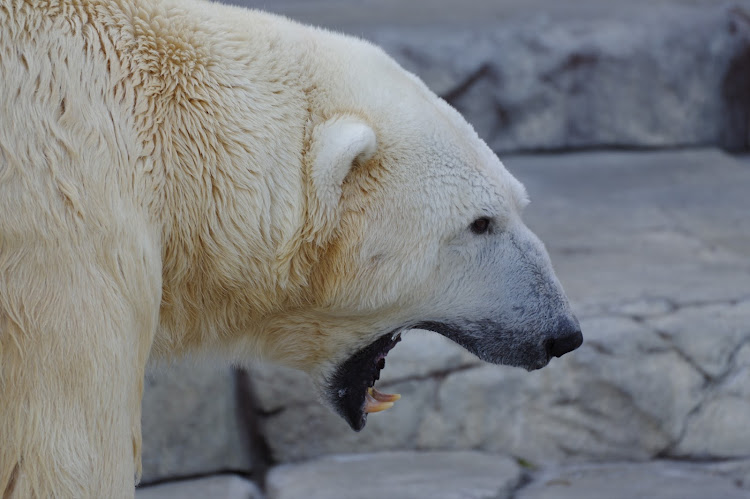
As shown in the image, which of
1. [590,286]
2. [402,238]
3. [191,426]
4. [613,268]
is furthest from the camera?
[613,268]

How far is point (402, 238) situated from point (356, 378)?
41 centimetres

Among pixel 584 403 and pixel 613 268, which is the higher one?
pixel 613 268

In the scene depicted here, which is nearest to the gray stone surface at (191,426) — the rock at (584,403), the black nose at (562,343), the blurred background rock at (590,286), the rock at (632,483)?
the blurred background rock at (590,286)

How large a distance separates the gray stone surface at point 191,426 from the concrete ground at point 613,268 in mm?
73

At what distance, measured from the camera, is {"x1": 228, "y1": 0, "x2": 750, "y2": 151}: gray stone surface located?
16.6 ft

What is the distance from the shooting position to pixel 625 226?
167 inches

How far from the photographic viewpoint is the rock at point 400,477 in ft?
9.44

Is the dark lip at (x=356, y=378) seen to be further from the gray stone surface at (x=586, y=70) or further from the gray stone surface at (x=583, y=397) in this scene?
the gray stone surface at (x=586, y=70)

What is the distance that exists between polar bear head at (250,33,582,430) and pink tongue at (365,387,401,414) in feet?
0.36

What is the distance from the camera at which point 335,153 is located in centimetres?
161

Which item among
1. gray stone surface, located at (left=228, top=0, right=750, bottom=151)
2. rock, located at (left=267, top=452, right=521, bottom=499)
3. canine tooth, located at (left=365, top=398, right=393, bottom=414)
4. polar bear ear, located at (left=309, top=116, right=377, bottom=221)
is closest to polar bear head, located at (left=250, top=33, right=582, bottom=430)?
polar bear ear, located at (left=309, top=116, right=377, bottom=221)

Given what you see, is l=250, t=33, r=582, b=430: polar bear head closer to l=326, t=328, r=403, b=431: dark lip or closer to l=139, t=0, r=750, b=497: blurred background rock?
l=326, t=328, r=403, b=431: dark lip

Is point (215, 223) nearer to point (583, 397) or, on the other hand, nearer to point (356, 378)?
point (356, 378)

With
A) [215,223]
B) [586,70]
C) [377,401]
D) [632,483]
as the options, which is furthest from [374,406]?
[586,70]
